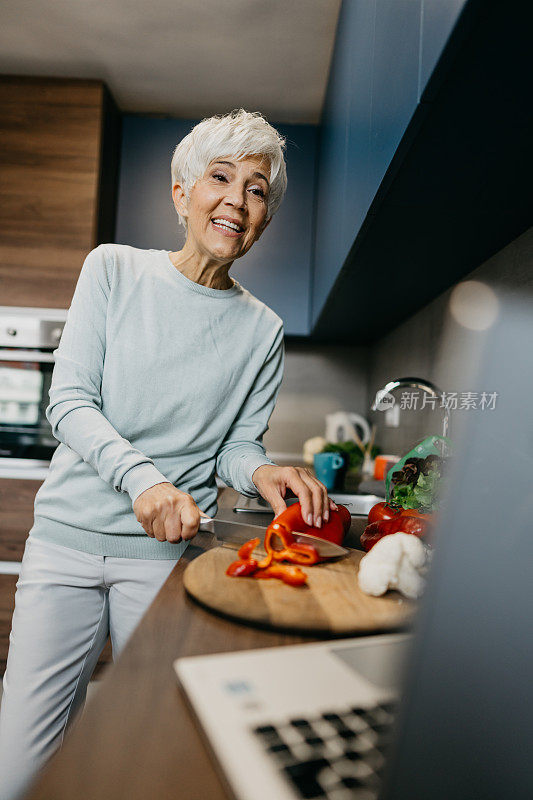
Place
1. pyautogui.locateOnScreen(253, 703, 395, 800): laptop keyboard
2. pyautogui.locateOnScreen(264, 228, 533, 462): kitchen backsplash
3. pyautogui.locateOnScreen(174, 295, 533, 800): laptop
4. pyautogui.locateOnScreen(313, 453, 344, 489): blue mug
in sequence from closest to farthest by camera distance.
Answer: pyautogui.locateOnScreen(174, 295, 533, 800): laptop, pyautogui.locateOnScreen(253, 703, 395, 800): laptop keyboard, pyautogui.locateOnScreen(264, 228, 533, 462): kitchen backsplash, pyautogui.locateOnScreen(313, 453, 344, 489): blue mug

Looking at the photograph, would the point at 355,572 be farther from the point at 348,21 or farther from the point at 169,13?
the point at 169,13

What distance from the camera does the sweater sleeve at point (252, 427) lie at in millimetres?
1112

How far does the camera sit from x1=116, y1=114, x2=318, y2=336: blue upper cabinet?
2799 mm

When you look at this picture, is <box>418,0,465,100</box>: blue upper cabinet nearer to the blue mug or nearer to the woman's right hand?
the woman's right hand

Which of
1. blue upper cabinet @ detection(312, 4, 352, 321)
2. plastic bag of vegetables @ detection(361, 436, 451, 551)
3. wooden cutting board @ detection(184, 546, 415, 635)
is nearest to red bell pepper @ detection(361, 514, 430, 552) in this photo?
plastic bag of vegetables @ detection(361, 436, 451, 551)

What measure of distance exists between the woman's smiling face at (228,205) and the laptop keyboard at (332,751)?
2.79 feet

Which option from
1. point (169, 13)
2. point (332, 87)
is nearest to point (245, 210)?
point (332, 87)

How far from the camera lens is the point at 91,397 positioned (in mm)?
992

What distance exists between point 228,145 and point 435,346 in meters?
0.98

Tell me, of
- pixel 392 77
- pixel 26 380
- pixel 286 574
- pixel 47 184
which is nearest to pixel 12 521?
pixel 26 380

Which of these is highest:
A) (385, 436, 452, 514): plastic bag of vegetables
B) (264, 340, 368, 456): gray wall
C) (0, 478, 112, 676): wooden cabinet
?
(264, 340, 368, 456): gray wall

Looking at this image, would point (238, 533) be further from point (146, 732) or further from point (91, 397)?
point (146, 732)

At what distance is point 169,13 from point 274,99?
65 centimetres

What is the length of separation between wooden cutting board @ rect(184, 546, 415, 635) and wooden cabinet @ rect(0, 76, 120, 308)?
6.51 feet
